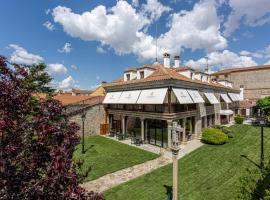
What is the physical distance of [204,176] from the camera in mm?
14672

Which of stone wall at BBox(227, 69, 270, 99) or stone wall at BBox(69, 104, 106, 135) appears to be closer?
stone wall at BBox(69, 104, 106, 135)

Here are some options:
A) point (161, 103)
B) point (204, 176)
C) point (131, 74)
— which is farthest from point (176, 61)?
point (204, 176)

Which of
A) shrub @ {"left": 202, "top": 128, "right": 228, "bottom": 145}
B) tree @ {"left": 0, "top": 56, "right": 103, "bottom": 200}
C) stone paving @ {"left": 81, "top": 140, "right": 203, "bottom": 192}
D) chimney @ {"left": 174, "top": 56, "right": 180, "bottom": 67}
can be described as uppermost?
chimney @ {"left": 174, "top": 56, "right": 180, "bottom": 67}

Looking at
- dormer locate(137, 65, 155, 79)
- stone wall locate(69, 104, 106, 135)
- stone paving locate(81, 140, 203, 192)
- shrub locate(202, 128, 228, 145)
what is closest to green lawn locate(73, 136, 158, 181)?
stone paving locate(81, 140, 203, 192)

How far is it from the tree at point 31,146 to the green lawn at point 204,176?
313 inches

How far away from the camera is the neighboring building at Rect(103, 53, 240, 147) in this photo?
69.6 feet

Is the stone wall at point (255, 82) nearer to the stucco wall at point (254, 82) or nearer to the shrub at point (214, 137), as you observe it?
the stucco wall at point (254, 82)

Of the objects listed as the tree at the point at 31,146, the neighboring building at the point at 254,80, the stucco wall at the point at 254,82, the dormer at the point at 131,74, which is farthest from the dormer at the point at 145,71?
the stucco wall at the point at 254,82

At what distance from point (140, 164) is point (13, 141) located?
48.7ft

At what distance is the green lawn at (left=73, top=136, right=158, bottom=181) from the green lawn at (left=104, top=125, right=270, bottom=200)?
290 centimetres

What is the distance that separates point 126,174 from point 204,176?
6076 millimetres

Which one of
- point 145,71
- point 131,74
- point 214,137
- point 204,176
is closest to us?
point 204,176

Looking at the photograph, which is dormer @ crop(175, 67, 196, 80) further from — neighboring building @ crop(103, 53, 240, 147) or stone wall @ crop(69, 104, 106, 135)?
stone wall @ crop(69, 104, 106, 135)

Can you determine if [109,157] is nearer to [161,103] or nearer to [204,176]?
[161,103]
